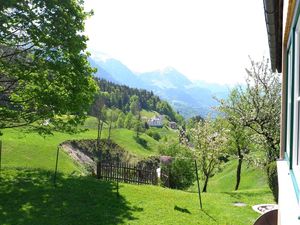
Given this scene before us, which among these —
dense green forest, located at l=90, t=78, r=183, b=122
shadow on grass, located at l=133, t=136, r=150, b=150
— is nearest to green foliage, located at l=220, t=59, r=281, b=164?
shadow on grass, located at l=133, t=136, r=150, b=150

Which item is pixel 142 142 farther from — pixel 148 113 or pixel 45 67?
pixel 45 67

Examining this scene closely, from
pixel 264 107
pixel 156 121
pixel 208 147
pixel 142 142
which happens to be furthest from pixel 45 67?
pixel 156 121

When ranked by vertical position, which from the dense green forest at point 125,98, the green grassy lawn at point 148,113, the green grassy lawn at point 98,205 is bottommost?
the green grassy lawn at point 98,205

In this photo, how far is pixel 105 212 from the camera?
13.3 m

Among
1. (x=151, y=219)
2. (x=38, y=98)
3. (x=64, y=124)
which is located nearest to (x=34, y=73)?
(x=38, y=98)

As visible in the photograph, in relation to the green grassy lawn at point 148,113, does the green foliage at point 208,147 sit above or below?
below

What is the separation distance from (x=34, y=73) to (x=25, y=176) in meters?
5.37

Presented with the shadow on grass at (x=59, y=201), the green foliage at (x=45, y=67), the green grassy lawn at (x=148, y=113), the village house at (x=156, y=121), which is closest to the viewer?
the shadow on grass at (x=59, y=201)

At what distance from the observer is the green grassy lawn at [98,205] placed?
40.9 feet

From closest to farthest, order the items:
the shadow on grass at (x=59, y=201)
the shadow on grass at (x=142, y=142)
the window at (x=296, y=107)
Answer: the window at (x=296, y=107)
the shadow on grass at (x=59, y=201)
the shadow on grass at (x=142, y=142)

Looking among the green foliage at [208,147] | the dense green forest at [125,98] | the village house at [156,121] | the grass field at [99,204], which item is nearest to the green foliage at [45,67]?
the grass field at [99,204]

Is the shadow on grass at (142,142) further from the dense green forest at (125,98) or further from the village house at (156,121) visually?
the village house at (156,121)

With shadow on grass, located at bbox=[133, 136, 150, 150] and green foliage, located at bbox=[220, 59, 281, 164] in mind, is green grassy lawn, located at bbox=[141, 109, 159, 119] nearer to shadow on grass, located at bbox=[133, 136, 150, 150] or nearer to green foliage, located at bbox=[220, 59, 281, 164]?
shadow on grass, located at bbox=[133, 136, 150, 150]

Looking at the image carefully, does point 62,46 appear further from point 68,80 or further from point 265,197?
point 265,197
